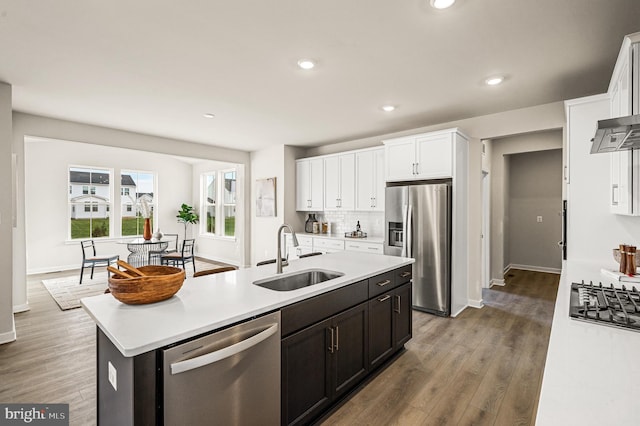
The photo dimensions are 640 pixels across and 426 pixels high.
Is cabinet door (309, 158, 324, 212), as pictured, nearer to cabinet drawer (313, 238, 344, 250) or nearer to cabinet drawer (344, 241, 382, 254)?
cabinet drawer (313, 238, 344, 250)

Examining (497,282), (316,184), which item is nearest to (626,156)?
(497,282)

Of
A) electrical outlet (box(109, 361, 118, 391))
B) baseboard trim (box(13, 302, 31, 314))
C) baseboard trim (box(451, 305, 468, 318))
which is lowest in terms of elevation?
baseboard trim (box(451, 305, 468, 318))

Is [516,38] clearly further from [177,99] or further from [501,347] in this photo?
[177,99]

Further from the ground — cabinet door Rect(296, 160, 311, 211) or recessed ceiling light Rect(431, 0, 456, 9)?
recessed ceiling light Rect(431, 0, 456, 9)

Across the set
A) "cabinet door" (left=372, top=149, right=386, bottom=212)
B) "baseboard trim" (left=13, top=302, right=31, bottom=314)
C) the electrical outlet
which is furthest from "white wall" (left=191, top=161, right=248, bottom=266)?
the electrical outlet

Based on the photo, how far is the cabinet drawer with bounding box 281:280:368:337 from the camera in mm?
1724

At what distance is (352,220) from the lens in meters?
5.66

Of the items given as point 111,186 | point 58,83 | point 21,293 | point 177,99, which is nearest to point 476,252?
point 177,99

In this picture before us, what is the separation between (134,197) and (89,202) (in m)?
0.93

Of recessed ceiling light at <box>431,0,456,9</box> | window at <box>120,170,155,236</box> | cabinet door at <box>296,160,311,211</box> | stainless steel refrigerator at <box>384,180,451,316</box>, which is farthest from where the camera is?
window at <box>120,170,155,236</box>

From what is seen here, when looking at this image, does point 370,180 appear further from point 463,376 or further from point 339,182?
point 463,376

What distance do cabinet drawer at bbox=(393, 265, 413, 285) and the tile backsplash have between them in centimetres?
237

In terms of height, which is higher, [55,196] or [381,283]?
[55,196]

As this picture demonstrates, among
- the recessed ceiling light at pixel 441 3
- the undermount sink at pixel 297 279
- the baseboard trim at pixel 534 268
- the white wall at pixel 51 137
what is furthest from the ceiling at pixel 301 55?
the baseboard trim at pixel 534 268
